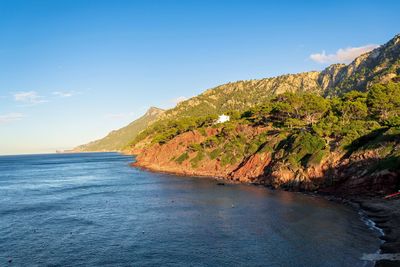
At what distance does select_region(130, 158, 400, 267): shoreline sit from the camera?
40.0 m

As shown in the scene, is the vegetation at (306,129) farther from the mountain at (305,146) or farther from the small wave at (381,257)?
the small wave at (381,257)

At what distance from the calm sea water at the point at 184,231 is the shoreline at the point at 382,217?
1426 millimetres

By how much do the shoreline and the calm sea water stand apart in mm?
1426

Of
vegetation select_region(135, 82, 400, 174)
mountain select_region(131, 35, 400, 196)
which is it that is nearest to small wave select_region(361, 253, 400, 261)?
mountain select_region(131, 35, 400, 196)

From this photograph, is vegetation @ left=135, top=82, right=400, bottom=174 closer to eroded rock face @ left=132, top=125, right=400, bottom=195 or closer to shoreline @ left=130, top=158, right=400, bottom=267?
eroded rock face @ left=132, top=125, right=400, bottom=195

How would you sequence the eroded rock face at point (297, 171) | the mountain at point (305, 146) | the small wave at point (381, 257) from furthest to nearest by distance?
1. the mountain at point (305, 146)
2. the eroded rock face at point (297, 171)
3. the small wave at point (381, 257)

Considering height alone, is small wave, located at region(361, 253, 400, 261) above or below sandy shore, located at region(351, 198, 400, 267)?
below

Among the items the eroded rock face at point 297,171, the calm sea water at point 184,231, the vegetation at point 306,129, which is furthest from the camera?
the vegetation at point 306,129

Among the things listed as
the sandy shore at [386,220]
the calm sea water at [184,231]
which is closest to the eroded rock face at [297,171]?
the sandy shore at [386,220]

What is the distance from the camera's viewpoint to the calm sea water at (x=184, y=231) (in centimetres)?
4331

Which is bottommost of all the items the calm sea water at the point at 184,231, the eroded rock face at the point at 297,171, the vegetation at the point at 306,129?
the calm sea water at the point at 184,231

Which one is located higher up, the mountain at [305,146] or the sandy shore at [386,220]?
the mountain at [305,146]

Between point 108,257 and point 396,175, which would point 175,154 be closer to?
point 396,175

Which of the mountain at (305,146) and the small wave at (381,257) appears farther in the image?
the mountain at (305,146)
